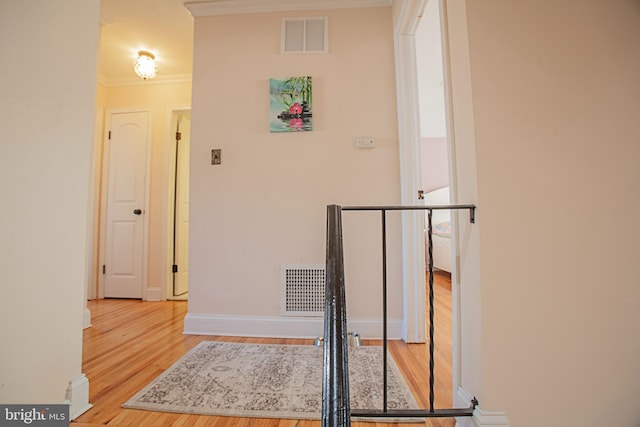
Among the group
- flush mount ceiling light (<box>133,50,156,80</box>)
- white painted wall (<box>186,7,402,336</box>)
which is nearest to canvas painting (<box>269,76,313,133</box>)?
white painted wall (<box>186,7,402,336</box>)

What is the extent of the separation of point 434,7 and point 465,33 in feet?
5.74

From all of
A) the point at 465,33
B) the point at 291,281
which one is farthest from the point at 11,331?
the point at 465,33

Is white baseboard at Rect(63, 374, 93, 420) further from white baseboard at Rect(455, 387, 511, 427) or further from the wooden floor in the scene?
white baseboard at Rect(455, 387, 511, 427)

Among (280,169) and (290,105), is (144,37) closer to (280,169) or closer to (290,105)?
(290,105)

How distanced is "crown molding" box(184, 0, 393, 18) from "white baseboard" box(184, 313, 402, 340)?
8.10 ft

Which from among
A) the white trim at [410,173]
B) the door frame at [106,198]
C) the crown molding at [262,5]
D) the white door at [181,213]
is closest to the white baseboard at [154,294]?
the door frame at [106,198]

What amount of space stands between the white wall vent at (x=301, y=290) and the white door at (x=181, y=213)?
5.76ft

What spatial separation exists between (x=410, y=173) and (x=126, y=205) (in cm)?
318

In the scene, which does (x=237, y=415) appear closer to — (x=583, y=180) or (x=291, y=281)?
(x=291, y=281)

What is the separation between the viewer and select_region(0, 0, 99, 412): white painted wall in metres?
0.91

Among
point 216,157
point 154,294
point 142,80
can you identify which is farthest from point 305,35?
point 154,294

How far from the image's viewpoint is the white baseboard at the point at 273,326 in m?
1.97

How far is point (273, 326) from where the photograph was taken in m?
2.01

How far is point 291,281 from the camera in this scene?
2.03m
